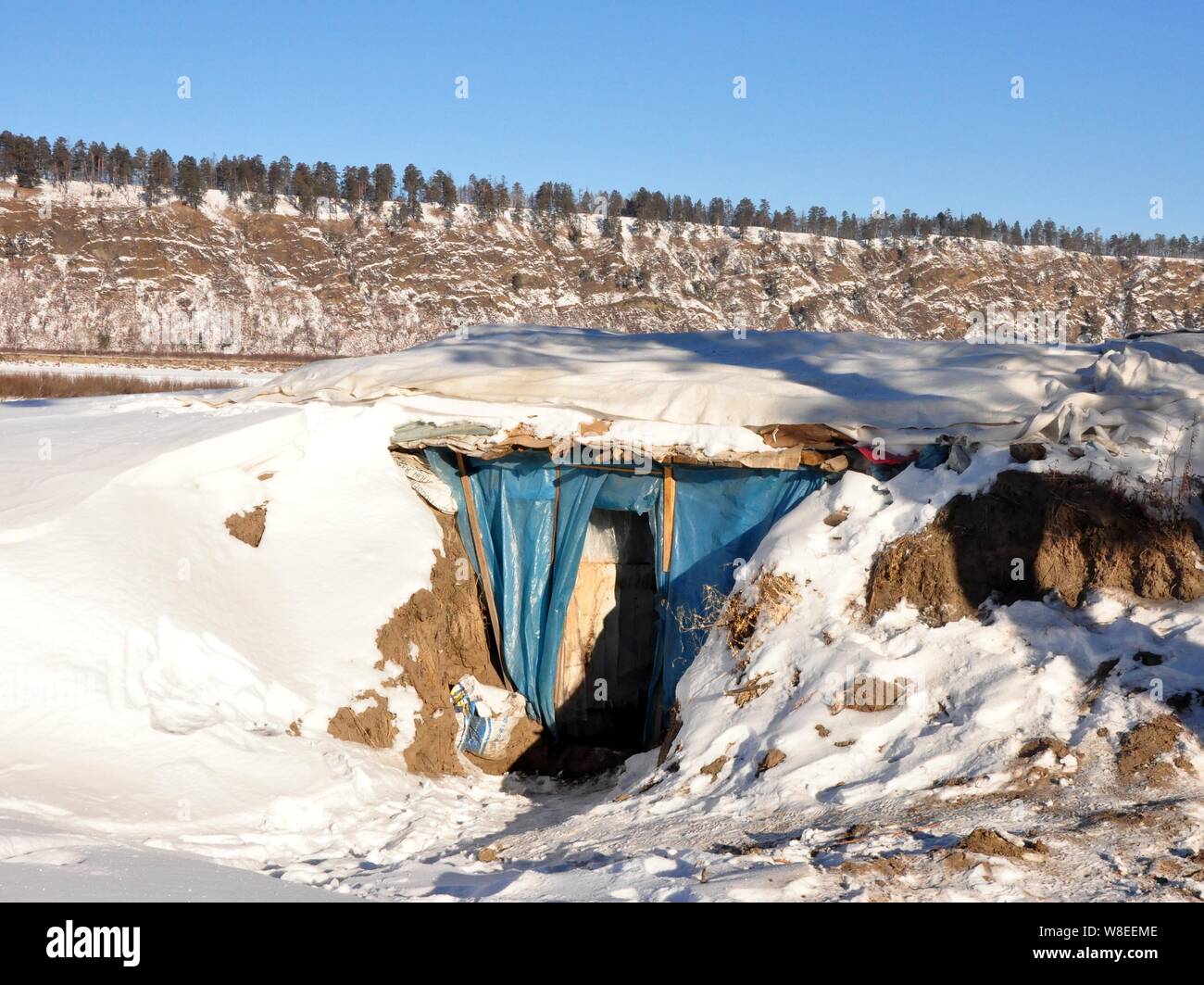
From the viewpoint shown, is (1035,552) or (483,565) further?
(483,565)

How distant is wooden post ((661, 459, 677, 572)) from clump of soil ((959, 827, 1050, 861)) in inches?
157

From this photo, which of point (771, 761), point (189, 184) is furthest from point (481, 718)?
point (189, 184)

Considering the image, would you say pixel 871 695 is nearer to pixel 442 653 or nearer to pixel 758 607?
pixel 758 607

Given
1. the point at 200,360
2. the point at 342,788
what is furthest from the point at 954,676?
the point at 200,360

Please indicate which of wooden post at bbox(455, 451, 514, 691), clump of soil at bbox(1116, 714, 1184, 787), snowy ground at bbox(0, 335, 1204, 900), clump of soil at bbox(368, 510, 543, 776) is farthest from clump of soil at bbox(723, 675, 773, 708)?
wooden post at bbox(455, 451, 514, 691)

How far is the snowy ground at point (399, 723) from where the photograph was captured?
3945 millimetres

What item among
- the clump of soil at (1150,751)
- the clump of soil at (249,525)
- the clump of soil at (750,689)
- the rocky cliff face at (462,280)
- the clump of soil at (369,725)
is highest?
the rocky cliff face at (462,280)

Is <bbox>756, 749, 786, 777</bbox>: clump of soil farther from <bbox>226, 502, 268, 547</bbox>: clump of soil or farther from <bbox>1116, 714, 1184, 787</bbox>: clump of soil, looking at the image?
<bbox>226, 502, 268, 547</bbox>: clump of soil

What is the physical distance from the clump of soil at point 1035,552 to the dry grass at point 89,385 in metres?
11.5

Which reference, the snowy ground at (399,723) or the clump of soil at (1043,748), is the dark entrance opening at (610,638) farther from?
the clump of soil at (1043,748)

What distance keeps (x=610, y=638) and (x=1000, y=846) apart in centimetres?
496

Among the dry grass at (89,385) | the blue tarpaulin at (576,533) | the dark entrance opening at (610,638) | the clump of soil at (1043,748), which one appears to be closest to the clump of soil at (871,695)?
the clump of soil at (1043,748)

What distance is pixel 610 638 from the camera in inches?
336
